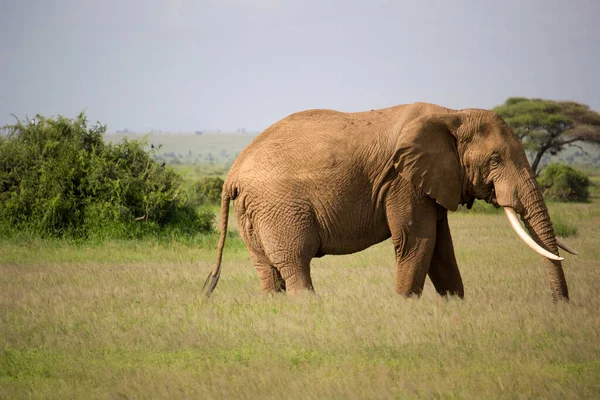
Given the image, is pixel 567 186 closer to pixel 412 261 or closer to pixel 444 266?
pixel 444 266

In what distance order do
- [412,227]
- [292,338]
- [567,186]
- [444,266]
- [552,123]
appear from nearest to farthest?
[292,338] → [412,227] → [444,266] → [567,186] → [552,123]

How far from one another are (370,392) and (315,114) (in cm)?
456

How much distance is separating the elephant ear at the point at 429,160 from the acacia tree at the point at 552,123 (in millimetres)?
Result: 35616

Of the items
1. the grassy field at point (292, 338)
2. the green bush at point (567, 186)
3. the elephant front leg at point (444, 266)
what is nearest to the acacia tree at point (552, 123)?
the green bush at point (567, 186)

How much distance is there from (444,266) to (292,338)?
2.75 metres

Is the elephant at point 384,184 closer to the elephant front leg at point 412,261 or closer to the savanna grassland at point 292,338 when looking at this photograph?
the elephant front leg at point 412,261

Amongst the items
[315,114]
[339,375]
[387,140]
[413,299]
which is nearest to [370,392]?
[339,375]

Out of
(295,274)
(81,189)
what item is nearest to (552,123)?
(81,189)

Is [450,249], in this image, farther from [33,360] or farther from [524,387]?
[33,360]

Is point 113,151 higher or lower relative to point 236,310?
higher

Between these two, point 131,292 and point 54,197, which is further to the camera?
point 54,197

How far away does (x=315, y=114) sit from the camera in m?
10.3

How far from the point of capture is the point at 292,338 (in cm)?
846

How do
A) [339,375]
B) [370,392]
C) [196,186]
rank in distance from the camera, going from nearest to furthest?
[370,392], [339,375], [196,186]
